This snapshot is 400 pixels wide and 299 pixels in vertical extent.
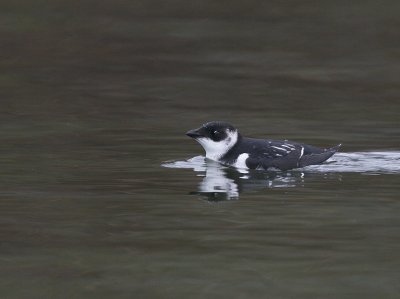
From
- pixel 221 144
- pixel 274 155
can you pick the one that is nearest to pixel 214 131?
pixel 221 144

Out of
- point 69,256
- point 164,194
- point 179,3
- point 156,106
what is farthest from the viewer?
point 179,3

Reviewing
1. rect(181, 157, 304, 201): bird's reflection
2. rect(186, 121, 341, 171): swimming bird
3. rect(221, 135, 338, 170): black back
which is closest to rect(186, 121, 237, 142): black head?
rect(186, 121, 341, 171): swimming bird

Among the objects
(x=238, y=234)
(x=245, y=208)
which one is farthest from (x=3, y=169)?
(x=238, y=234)

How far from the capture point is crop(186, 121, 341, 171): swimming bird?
16.7 metres

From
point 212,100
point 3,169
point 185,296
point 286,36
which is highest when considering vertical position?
point 286,36

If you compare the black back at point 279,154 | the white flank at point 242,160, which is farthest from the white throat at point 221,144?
the white flank at point 242,160

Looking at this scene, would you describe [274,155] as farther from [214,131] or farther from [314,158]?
[214,131]

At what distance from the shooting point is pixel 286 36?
29.9 meters

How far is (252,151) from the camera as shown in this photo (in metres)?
16.8

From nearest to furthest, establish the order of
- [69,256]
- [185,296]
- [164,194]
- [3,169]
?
[185,296], [69,256], [164,194], [3,169]

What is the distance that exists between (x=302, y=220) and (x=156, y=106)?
422 inches

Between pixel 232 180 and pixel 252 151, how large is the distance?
0.83 m

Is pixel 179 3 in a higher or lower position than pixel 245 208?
higher

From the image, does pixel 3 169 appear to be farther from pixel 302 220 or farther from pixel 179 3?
pixel 179 3
